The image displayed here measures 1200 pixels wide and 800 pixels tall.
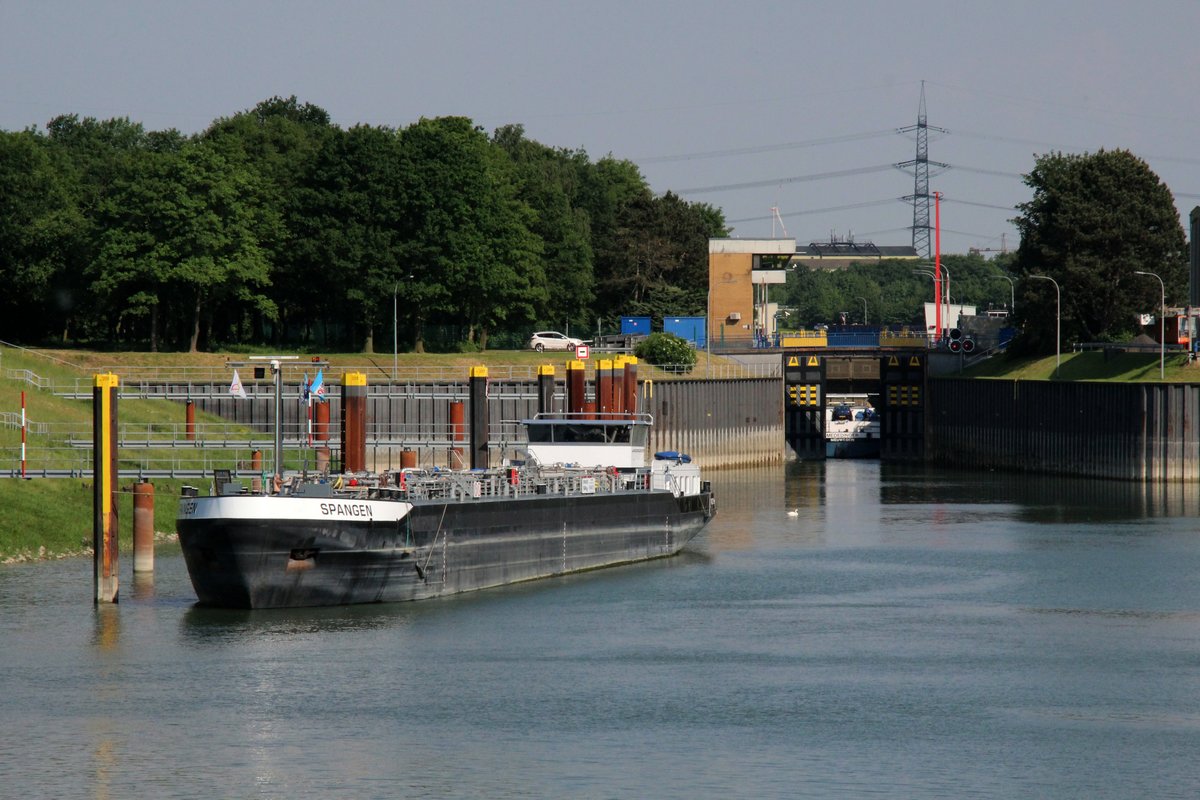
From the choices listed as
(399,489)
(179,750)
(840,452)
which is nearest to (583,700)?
(179,750)

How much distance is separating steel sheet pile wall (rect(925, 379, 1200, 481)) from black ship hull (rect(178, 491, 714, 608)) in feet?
159

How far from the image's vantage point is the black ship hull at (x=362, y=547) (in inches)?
1853

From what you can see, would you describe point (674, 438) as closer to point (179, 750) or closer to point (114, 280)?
point (114, 280)

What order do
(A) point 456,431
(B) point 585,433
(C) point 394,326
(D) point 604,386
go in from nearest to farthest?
(B) point 585,433
(A) point 456,431
(D) point 604,386
(C) point 394,326

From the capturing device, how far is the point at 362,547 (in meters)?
49.0

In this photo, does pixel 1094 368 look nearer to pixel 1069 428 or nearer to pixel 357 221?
pixel 1069 428

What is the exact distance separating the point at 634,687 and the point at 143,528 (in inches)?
817

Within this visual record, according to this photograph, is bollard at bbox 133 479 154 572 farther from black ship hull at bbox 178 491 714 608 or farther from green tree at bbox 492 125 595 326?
green tree at bbox 492 125 595 326

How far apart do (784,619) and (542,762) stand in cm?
1724

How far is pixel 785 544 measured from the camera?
7012 centimetres

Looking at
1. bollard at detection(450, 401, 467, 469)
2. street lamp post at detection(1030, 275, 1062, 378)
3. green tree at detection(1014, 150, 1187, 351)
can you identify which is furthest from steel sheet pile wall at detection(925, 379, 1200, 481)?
bollard at detection(450, 401, 467, 469)

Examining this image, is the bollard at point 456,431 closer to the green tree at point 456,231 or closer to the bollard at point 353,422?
the bollard at point 353,422

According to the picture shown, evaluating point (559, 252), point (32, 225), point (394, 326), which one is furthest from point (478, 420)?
point (559, 252)

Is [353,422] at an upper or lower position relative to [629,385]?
lower
